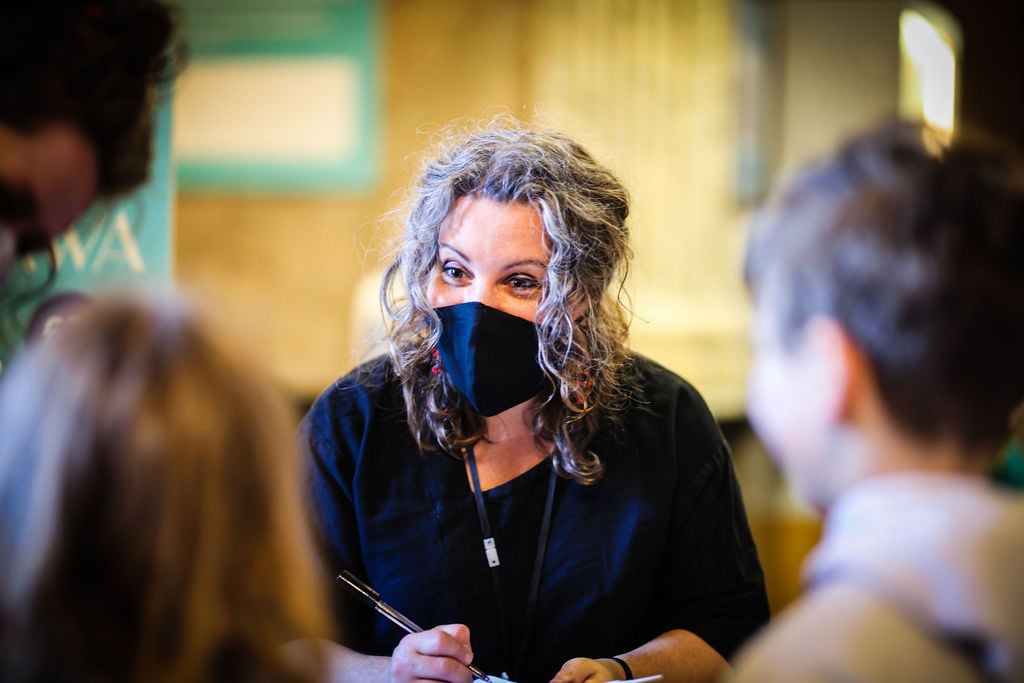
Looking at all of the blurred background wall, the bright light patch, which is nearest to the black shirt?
the blurred background wall

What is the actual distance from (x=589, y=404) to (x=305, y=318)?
3.58 meters

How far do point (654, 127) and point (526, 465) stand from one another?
3407 mm

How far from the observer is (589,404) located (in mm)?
1764

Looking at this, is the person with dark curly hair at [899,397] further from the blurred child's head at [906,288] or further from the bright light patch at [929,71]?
the bright light patch at [929,71]

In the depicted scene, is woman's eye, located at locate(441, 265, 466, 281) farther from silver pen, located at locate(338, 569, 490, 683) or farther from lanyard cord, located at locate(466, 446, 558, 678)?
silver pen, located at locate(338, 569, 490, 683)

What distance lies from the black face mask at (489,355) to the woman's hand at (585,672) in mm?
452

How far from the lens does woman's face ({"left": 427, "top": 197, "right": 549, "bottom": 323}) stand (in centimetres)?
165

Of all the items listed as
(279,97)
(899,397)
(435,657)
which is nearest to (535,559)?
(435,657)

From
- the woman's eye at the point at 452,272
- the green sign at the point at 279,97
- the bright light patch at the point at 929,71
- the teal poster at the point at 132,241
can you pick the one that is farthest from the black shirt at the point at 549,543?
the bright light patch at the point at 929,71

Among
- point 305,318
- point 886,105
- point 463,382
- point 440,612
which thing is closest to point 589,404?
point 463,382

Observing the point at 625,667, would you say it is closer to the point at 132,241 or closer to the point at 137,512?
the point at 137,512

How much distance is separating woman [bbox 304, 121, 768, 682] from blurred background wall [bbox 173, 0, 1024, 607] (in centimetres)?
287

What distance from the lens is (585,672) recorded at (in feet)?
4.93

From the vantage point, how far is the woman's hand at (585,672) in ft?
4.91
